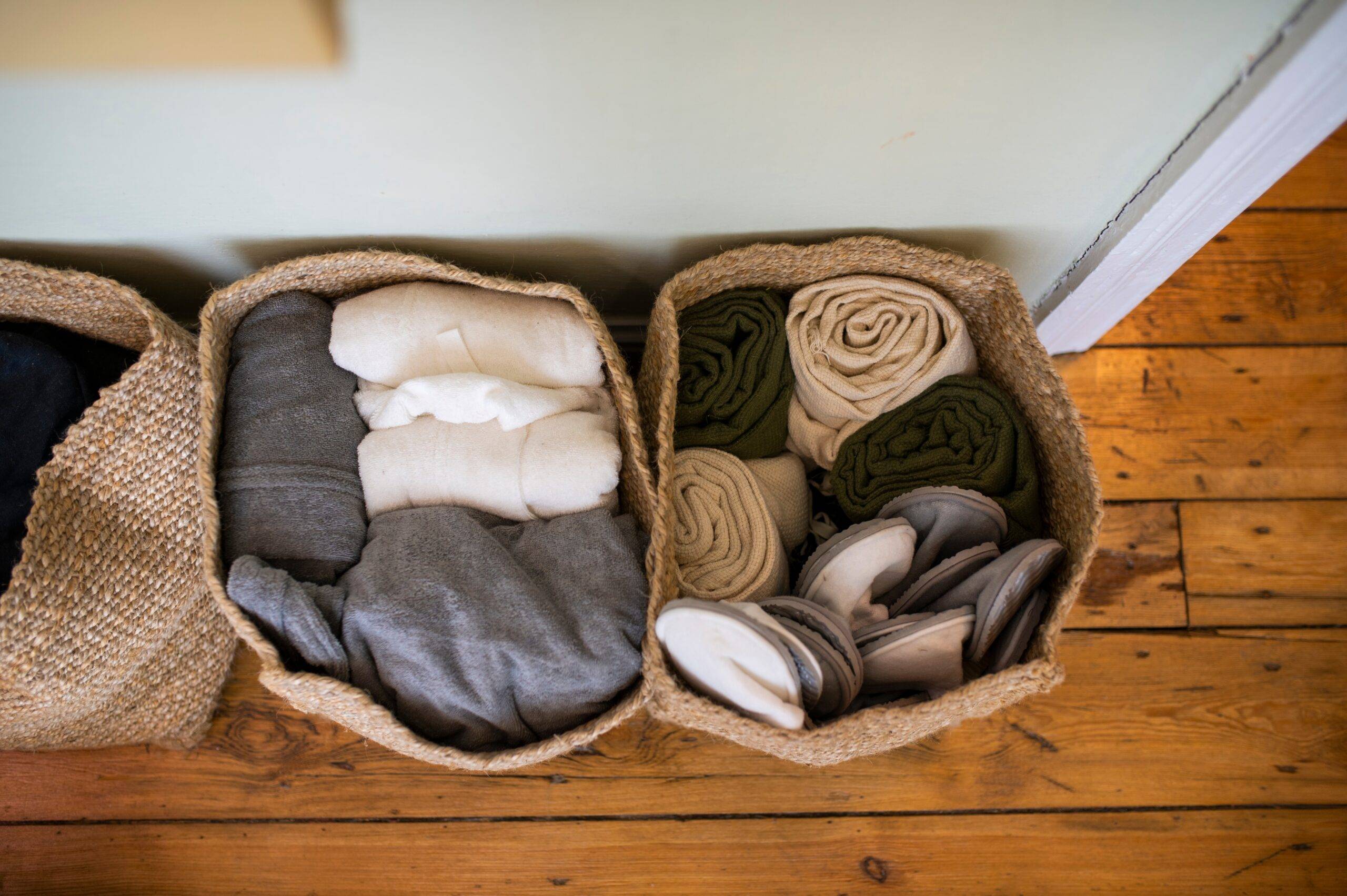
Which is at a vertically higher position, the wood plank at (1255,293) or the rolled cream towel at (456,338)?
the rolled cream towel at (456,338)

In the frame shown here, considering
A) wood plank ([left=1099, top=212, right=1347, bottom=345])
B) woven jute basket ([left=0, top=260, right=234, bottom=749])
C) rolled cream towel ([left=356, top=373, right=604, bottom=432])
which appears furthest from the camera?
wood plank ([left=1099, top=212, right=1347, bottom=345])

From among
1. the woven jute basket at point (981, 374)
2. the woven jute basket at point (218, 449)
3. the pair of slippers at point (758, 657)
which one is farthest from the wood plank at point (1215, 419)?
the woven jute basket at point (218, 449)

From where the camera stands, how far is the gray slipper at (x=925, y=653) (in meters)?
0.81

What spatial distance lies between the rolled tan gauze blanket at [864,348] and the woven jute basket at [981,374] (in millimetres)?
30

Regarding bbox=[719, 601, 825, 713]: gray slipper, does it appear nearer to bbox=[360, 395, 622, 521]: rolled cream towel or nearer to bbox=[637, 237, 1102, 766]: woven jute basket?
bbox=[637, 237, 1102, 766]: woven jute basket

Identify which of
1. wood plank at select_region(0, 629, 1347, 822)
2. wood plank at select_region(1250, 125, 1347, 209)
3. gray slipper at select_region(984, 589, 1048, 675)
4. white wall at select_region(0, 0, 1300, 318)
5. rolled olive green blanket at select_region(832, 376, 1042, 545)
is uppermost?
white wall at select_region(0, 0, 1300, 318)

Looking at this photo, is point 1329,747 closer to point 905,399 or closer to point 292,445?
point 905,399

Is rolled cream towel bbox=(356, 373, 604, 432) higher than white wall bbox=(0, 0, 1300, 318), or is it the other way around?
white wall bbox=(0, 0, 1300, 318)

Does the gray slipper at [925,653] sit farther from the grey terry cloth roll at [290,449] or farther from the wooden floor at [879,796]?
the grey terry cloth roll at [290,449]

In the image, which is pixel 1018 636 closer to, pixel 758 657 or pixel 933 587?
pixel 933 587

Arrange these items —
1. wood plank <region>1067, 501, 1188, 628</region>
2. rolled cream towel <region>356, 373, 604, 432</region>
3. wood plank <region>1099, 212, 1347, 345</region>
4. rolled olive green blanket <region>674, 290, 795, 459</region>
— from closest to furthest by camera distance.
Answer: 1. rolled cream towel <region>356, 373, 604, 432</region>
2. rolled olive green blanket <region>674, 290, 795, 459</region>
3. wood plank <region>1067, 501, 1188, 628</region>
4. wood plank <region>1099, 212, 1347, 345</region>

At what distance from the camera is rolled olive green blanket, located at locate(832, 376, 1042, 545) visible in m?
0.92

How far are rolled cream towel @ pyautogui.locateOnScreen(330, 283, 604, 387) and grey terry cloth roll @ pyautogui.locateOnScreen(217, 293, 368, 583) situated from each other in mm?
41

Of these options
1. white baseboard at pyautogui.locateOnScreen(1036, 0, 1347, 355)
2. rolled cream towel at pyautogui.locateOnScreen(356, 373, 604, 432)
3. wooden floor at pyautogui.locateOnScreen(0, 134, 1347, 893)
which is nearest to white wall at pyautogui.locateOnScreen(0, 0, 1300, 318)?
white baseboard at pyautogui.locateOnScreen(1036, 0, 1347, 355)
